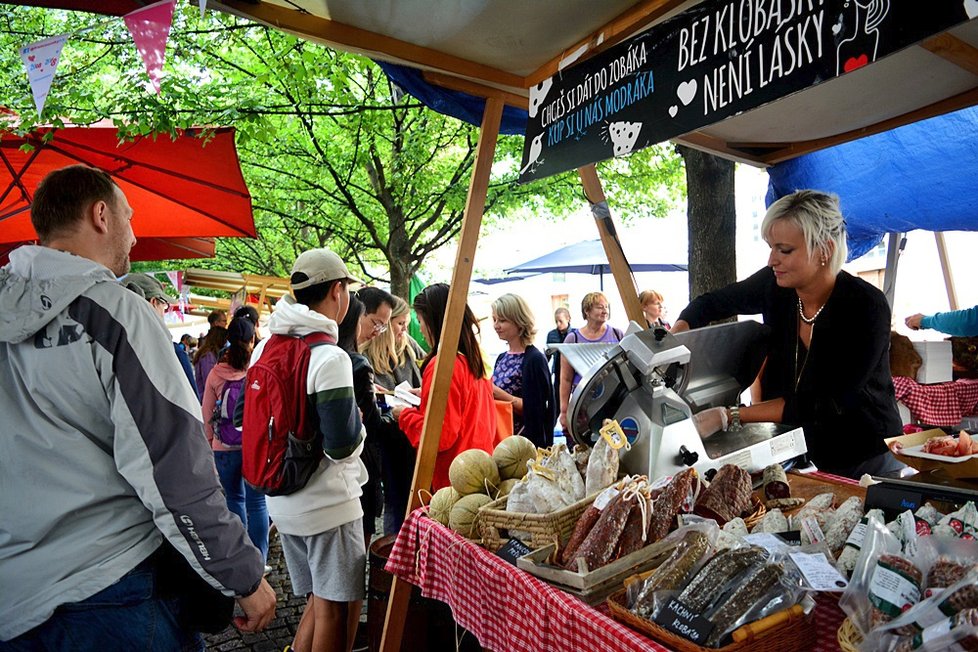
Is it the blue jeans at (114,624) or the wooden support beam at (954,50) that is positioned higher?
the wooden support beam at (954,50)

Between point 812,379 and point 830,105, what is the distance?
1345mm

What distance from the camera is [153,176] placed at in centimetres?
609

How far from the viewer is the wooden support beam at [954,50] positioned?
2412 millimetres

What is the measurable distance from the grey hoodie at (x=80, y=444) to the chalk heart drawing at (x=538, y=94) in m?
1.92

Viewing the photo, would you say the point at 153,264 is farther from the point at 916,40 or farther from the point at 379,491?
the point at 916,40

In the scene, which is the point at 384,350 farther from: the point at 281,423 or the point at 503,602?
the point at 503,602

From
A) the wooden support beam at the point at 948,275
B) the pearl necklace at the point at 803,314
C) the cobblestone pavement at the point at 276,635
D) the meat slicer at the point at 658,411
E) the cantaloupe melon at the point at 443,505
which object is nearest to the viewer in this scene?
Answer: the meat slicer at the point at 658,411

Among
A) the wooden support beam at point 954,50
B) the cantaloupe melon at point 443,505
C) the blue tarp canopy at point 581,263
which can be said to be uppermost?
the wooden support beam at point 954,50

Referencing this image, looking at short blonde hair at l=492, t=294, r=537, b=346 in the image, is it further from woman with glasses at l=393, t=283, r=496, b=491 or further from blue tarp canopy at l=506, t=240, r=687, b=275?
blue tarp canopy at l=506, t=240, r=687, b=275

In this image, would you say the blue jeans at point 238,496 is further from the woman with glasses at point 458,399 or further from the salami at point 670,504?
the salami at point 670,504

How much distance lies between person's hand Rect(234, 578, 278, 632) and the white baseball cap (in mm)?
1513

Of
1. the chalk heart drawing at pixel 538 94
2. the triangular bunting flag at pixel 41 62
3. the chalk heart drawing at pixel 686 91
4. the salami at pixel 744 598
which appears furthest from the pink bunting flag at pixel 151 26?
the salami at pixel 744 598

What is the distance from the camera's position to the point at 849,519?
183 cm

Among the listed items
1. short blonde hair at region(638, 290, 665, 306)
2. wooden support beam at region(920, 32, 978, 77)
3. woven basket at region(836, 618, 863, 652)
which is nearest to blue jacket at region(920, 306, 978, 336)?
short blonde hair at region(638, 290, 665, 306)
